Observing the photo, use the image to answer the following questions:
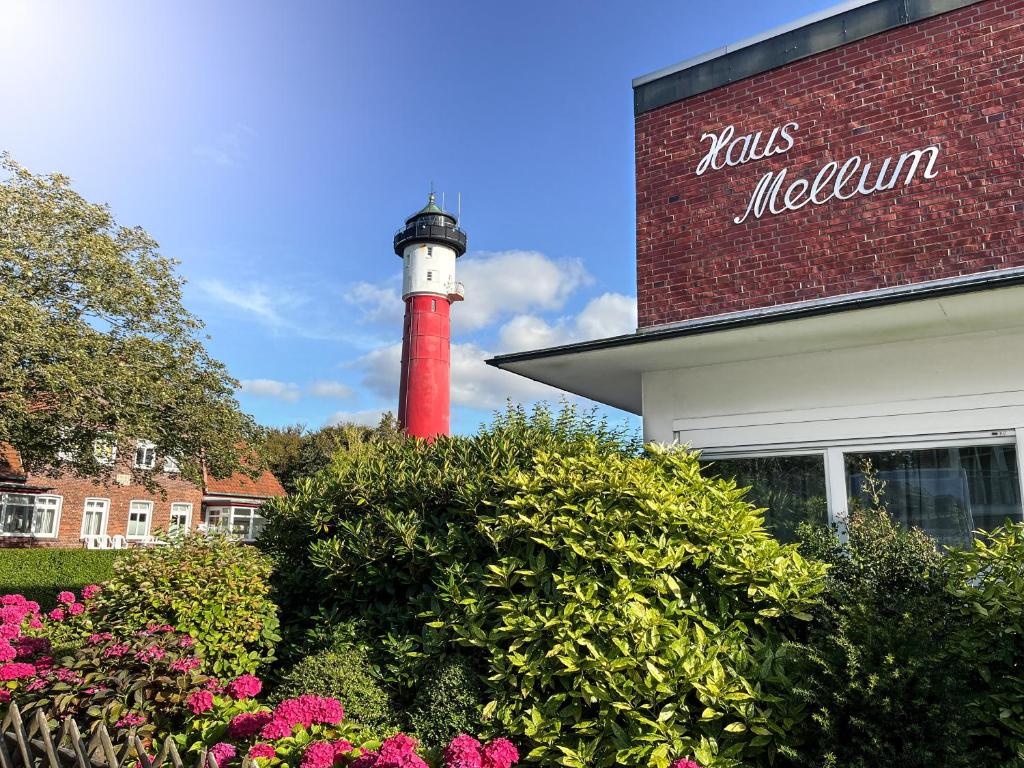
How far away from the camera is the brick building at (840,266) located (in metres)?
5.02

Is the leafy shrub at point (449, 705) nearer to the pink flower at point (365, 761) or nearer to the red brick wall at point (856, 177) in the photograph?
the pink flower at point (365, 761)

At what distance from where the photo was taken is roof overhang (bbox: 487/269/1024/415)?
4289 mm

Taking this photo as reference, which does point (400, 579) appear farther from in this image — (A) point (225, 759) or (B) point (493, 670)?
(A) point (225, 759)

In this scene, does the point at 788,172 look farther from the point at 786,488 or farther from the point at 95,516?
the point at 95,516

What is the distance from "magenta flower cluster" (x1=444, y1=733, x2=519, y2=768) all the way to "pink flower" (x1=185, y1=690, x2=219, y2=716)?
150 cm

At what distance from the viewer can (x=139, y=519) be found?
3081 cm

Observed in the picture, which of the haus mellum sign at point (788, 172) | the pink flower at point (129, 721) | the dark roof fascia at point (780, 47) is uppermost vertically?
the dark roof fascia at point (780, 47)

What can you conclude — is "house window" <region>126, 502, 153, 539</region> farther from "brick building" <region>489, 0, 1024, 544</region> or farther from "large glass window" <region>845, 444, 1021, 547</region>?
"large glass window" <region>845, 444, 1021, 547</region>

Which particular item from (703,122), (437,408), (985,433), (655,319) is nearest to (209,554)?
(655,319)

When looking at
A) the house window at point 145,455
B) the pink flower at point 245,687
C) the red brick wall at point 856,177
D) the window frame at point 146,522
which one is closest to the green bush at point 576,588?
the pink flower at point 245,687

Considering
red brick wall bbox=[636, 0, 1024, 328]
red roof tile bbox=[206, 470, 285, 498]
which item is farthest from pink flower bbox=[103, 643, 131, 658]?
red roof tile bbox=[206, 470, 285, 498]

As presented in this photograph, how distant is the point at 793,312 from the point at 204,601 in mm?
Answer: 4553

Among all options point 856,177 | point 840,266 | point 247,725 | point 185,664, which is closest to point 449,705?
point 247,725

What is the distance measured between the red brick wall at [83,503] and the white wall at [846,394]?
2439 cm
